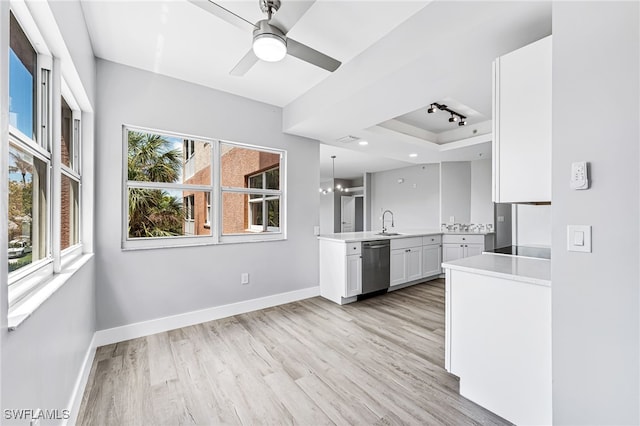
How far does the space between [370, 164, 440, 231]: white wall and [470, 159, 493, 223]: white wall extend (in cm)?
90

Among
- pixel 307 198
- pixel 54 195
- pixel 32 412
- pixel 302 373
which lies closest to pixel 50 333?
pixel 32 412

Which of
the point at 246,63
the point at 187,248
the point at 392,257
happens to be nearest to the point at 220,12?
the point at 246,63

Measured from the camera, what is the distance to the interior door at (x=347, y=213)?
9758mm

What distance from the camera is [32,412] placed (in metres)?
1.06

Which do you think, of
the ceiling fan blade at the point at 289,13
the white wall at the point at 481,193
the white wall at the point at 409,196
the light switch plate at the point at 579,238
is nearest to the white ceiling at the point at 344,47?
the ceiling fan blade at the point at 289,13

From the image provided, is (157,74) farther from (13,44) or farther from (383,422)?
(383,422)

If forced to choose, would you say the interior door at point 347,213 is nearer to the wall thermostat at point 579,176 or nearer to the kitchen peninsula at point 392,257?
the kitchen peninsula at point 392,257

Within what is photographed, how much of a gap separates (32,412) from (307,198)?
3211mm

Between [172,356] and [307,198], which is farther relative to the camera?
[307,198]

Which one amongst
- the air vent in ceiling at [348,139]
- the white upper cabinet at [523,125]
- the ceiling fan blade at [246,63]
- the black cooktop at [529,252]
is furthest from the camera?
the air vent in ceiling at [348,139]

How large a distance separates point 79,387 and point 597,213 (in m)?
3.05

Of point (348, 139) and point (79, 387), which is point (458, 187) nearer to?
point (348, 139)

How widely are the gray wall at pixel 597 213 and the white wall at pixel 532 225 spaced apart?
3.43 m

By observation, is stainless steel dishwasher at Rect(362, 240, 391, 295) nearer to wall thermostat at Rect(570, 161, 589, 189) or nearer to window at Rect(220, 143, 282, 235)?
window at Rect(220, 143, 282, 235)
